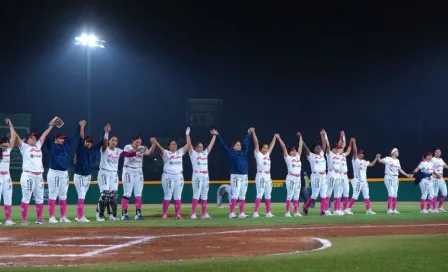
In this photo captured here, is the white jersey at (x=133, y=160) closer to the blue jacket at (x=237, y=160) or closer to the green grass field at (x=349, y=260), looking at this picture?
the blue jacket at (x=237, y=160)

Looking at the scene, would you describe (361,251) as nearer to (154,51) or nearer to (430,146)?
(430,146)

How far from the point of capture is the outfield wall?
2639 cm

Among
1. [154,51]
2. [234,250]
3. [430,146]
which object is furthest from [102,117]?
[234,250]

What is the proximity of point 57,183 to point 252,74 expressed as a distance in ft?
80.3

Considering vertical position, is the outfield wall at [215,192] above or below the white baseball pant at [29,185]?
below

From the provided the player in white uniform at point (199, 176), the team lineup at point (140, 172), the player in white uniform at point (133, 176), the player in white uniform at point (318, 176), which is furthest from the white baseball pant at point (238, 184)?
the player in white uniform at point (133, 176)

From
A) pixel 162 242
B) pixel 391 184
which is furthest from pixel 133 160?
pixel 391 184

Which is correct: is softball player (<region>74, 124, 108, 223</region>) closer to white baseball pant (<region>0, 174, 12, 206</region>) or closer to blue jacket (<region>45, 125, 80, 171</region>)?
blue jacket (<region>45, 125, 80, 171</region>)

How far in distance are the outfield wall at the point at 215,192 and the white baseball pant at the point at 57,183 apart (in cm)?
989

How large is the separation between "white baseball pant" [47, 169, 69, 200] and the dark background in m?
19.1

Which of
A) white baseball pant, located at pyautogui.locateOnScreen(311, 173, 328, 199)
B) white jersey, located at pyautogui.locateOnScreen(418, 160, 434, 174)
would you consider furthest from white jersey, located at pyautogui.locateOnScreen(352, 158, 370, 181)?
white baseball pant, located at pyautogui.locateOnScreen(311, 173, 328, 199)

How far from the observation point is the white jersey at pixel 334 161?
19250 mm

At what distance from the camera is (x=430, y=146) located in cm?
3578

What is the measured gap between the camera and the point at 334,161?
19.2m
